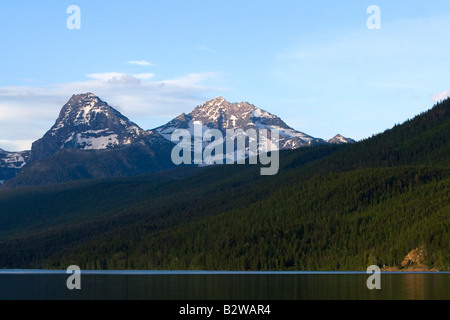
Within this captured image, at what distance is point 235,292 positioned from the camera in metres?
142

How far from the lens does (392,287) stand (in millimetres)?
152250
